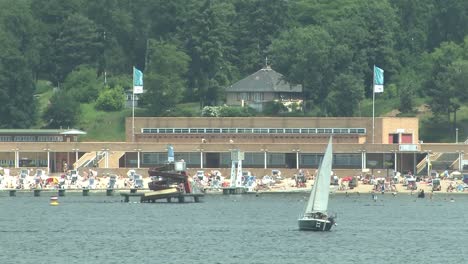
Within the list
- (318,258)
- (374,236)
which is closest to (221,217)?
(374,236)

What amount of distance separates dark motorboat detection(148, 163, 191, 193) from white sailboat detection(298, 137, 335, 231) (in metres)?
32.8

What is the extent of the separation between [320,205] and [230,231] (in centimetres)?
959

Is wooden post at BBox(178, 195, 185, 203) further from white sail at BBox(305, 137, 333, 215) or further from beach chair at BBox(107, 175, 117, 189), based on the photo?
white sail at BBox(305, 137, 333, 215)

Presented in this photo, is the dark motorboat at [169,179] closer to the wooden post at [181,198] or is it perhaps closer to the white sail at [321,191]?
the wooden post at [181,198]

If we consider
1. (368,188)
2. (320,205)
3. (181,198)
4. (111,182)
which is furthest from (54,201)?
(320,205)

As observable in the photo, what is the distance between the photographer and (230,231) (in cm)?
15600

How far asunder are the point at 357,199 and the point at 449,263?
59087 millimetres

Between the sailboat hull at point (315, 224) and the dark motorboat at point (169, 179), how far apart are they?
32.8 meters

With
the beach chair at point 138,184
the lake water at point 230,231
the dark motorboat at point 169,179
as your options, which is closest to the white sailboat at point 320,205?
the lake water at point 230,231

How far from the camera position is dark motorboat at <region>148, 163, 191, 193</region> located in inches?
7156

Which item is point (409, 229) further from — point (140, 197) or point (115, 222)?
point (140, 197)

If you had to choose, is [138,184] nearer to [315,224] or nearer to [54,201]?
[54,201]

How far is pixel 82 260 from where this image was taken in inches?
5300

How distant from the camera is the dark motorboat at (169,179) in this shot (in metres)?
182
